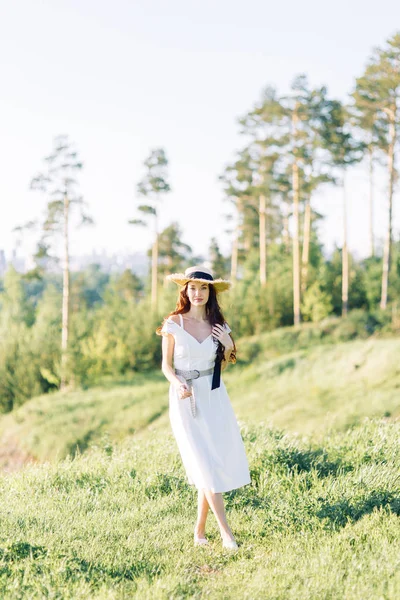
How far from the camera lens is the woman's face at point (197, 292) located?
17.0 feet

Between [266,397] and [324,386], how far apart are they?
2233 millimetres

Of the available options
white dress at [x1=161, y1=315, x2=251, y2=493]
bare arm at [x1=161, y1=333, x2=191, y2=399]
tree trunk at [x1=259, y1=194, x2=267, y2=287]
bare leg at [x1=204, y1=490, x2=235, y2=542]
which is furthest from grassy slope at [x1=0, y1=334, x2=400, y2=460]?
bare arm at [x1=161, y1=333, x2=191, y2=399]

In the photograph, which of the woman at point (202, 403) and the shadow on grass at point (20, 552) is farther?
the woman at point (202, 403)

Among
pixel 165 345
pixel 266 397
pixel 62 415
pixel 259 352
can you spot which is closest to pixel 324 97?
pixel 259 352

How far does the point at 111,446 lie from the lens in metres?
8.52

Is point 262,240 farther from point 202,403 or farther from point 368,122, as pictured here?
point 202,403

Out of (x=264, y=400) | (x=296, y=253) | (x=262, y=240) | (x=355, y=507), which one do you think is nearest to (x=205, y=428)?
(x=355, y=507)

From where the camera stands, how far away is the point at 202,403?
5.02 metres

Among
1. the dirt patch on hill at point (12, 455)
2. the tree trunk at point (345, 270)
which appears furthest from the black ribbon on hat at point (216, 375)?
the tree trunk at point (345, 270)

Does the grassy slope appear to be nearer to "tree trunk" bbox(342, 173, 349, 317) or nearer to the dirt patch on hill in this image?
the dirt patch on hill

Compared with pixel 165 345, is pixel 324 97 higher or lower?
higher

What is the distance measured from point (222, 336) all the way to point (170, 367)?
0.50 metres

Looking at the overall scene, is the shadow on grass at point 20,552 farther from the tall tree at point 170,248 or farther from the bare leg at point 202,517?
the tall tree at point 170,248

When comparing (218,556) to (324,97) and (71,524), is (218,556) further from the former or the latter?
(324,97)
